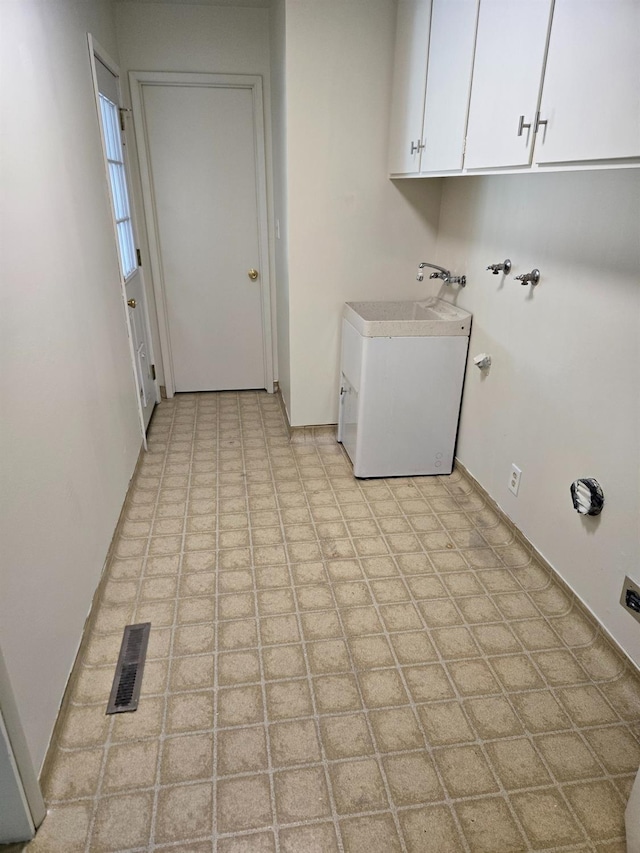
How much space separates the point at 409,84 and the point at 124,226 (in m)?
1.80

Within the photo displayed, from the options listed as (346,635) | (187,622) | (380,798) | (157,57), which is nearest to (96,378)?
(187,622)

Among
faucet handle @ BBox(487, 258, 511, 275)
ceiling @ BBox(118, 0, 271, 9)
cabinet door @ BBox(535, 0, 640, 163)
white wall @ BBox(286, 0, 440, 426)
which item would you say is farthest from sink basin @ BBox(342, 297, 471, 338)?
ceiling @ BBox(118, 0, 271, 9)

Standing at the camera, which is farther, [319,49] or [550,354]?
[319,49]

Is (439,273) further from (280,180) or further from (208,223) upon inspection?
(208,223)

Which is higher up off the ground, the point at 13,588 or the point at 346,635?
the point at 13,588

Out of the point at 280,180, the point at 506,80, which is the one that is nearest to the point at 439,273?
the point at 280,180

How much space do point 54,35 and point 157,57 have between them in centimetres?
162

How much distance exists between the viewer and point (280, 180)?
321 cm

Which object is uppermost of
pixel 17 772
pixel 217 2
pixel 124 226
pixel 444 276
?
pixel 217 2

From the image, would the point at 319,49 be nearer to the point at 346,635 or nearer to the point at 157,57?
the point at 157,57

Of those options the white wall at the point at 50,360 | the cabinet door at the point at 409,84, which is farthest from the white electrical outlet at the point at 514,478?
the white wall at the point at 50,360

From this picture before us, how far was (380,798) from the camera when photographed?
139 cm

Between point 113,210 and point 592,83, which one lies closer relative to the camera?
point 592,83

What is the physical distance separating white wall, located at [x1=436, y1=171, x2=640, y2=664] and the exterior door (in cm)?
187
